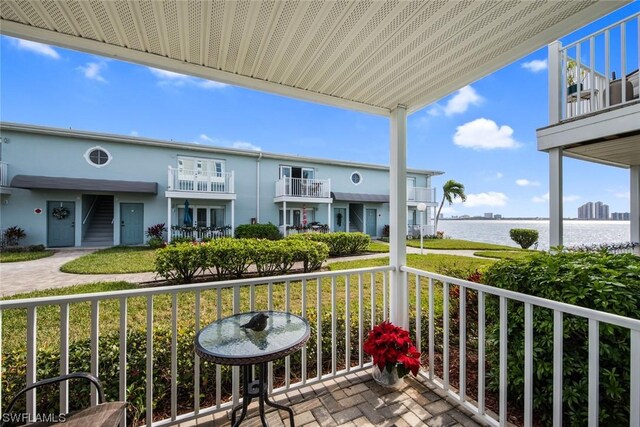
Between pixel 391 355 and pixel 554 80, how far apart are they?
488cm

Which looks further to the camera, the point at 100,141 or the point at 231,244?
the point at 100,141

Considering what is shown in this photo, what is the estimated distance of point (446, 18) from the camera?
1.57 m

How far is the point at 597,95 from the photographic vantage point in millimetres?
4102

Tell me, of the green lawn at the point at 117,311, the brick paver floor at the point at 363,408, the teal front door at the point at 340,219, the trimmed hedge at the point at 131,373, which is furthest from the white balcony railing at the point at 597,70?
the teal front door at the point at 340,219

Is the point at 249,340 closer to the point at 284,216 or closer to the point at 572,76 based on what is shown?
the point at 572,76

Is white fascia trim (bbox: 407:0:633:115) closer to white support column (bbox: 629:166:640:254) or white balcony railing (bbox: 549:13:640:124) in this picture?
white balcony railing (bbox: 549:13:640:124)

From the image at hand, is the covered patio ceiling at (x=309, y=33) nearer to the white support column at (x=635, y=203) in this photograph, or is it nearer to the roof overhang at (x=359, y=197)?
the white support column at (x=635, y=203)

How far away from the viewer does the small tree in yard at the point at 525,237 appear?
13062 millimetres

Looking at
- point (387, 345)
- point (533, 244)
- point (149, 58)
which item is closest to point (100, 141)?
point (149, 58)

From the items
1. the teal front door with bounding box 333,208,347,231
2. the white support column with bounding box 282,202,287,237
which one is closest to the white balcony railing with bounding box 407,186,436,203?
the teal front door with bounding box 333,208,347,231

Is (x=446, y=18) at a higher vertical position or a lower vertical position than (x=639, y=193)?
higher

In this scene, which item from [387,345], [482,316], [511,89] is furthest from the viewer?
[511,89]

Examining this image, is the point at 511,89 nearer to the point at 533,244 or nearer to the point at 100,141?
the point at 533,244

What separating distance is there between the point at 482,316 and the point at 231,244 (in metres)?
5.27
